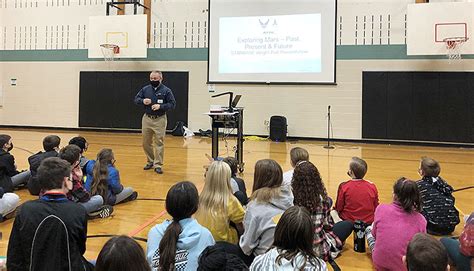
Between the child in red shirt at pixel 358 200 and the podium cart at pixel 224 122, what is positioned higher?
the podium cart at pixel 224 122

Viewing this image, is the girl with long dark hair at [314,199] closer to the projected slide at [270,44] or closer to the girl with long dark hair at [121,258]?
the girl with long dark hair at [121,258]

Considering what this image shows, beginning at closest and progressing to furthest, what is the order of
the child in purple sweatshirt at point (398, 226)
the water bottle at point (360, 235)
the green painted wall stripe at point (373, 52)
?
the child in purple sweatshirt at point (398, 226) → the water bottle at point (360, 235) → the green painted wall stripe at point (373, 52)

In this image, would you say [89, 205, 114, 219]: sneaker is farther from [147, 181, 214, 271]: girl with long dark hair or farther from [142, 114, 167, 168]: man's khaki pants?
[142, 114, 167, 168]: man's khaki pants

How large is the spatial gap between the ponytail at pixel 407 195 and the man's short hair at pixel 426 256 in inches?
40.9

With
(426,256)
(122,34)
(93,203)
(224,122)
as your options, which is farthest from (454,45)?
(426,256)

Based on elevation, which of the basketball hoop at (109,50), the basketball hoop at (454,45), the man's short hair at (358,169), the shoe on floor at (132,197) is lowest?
the shoe on floor at (132,197)

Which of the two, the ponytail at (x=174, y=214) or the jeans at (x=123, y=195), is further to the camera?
the jeans at (x=123, y=195)

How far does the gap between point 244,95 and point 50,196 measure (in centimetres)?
976

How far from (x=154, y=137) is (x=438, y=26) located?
7.24m

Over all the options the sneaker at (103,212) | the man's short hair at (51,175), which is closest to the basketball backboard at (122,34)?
the sneaker at (103,212)

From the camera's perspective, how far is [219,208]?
2629 millimetres

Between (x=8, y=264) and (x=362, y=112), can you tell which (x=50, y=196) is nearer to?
(x=8, y=264)

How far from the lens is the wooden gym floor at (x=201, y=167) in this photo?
356cm

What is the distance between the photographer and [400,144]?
10.4 meters
